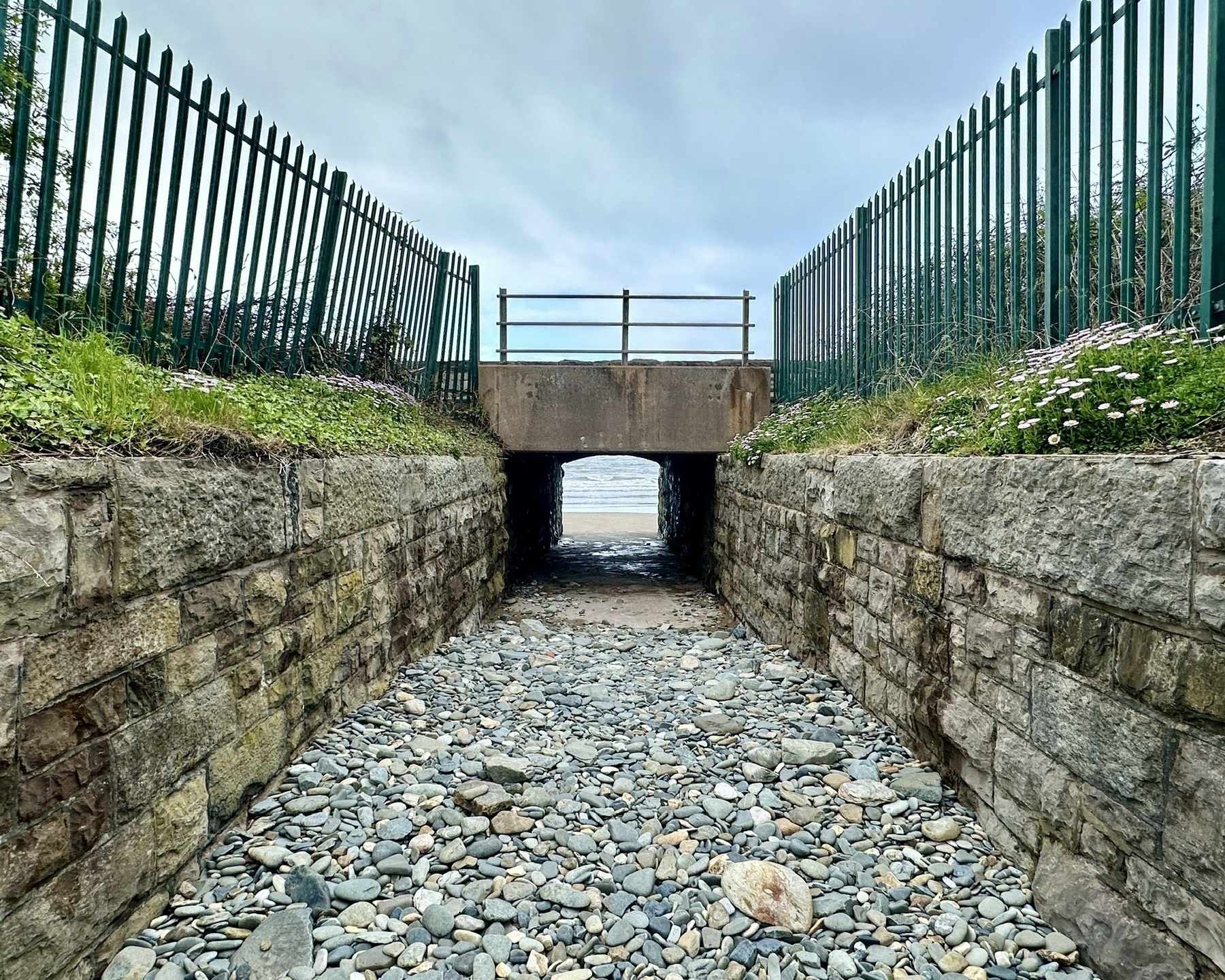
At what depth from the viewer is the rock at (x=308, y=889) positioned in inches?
95.6

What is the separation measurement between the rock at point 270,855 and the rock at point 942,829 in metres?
2.38

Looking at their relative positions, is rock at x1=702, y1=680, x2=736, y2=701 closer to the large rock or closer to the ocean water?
the large rock

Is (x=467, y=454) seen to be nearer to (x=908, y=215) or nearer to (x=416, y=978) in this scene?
(x=908, y=215)

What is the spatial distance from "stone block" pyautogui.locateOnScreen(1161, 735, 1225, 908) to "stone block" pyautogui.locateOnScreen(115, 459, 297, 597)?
285 cm

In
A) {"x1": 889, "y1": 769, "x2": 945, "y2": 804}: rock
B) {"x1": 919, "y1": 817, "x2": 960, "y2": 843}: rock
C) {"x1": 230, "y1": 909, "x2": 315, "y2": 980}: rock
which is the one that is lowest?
{"x1": 230, "y1": 909, "x2": 315, "y2": 980}: rock

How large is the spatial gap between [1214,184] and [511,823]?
353cm

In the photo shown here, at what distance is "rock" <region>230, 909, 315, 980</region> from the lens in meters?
2.12

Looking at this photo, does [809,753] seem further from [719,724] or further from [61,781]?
[61,781]

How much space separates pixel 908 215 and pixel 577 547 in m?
10.2

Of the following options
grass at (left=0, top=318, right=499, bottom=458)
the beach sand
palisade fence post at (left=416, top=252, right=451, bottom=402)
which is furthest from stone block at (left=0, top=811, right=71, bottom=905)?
the beach sand

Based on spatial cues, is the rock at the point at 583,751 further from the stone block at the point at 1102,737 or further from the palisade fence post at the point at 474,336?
the palisade fence post at the point at 474,336

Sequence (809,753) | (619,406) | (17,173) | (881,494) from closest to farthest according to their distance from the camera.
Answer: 1. (17,173)
2. (809,753)
3. (881,494)
4. (619,406)

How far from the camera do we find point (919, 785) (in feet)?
10.3

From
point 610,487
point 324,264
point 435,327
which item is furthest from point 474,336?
point 610,487
